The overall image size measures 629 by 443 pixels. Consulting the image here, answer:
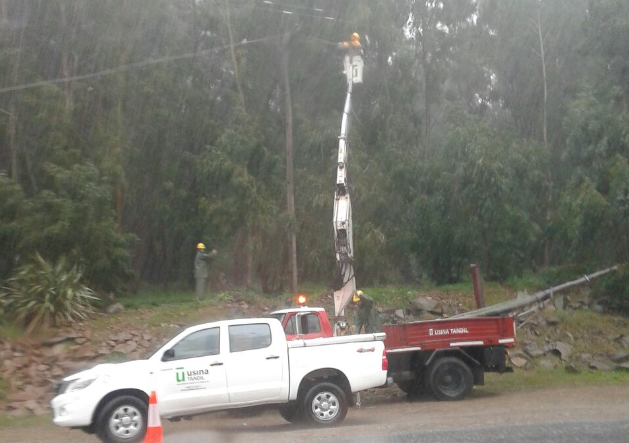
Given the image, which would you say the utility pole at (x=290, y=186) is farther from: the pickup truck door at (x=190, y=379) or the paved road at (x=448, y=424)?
the pickup truck door at (x=190, y=379)

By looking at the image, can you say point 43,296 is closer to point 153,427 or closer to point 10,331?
point 10,331

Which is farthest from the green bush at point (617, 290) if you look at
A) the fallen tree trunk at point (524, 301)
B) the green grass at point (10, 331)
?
the green grass at point (10, 331)

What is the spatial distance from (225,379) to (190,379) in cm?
54

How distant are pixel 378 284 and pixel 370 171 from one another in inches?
158

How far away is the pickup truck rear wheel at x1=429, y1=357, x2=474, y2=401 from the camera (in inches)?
658

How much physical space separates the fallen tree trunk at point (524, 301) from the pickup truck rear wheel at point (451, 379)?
6.34ft

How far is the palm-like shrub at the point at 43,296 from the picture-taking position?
798 inches

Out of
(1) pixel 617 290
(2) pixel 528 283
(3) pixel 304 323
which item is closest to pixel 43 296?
(3) pixel 304 323

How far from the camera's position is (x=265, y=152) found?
27.4 metres

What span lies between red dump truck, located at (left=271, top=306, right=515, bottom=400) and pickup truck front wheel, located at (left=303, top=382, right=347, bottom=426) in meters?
3.84

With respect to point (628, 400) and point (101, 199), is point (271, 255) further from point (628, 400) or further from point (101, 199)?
point (628, 400)

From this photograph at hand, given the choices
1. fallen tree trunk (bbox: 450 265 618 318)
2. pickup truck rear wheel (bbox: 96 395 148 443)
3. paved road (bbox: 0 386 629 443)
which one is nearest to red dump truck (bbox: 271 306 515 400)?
paved road (bbox: 0 386 629 443)

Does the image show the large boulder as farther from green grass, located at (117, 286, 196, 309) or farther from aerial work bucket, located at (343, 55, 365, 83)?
green grass, located at (117, 286, 196, 309)

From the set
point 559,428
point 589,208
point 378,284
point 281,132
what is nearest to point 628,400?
point 559,428
